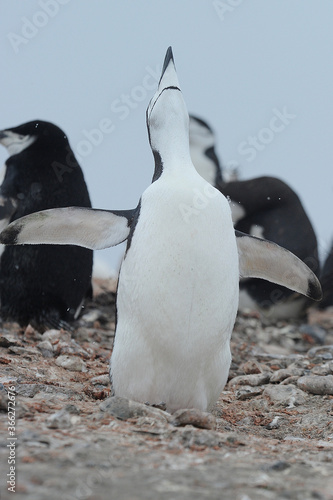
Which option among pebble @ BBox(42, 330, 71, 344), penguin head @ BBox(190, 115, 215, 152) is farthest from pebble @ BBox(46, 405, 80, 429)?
penguin head @ BBox(190, 115, 215, 152)

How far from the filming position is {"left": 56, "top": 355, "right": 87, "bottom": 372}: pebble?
397 centimetres

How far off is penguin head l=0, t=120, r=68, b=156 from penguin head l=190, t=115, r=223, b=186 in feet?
14.3

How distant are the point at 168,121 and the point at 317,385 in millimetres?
1530

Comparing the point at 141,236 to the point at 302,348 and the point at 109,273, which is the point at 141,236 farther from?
the point at 109,273

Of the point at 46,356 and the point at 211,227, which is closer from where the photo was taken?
the point at 211,227

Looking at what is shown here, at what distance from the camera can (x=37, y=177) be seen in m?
5.49

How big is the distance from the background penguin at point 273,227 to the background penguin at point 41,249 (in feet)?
9.19

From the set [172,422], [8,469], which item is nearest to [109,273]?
[172,422]

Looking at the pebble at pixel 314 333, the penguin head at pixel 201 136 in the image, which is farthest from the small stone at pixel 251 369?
the penguin head at pixel 201 136

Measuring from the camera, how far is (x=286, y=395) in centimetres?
370

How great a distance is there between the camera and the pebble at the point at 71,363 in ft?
13.0

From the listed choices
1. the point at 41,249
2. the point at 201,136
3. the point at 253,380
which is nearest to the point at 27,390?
the point at 253,380

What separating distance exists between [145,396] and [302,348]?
3758 millimetres

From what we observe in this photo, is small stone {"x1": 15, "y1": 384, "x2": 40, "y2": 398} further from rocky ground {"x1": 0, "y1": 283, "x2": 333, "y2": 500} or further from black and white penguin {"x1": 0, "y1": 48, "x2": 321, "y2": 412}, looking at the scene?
black and white penguin {"x1": 0, "y1": 48, "x2": 321, "y2": 412}
